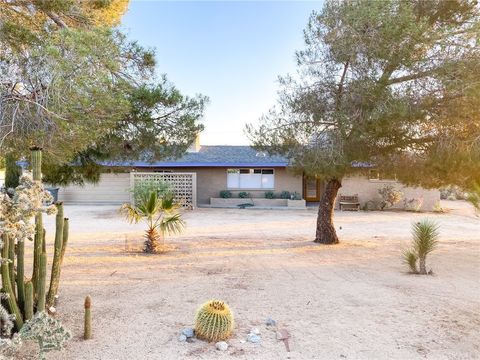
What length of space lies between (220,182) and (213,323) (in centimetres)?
2030

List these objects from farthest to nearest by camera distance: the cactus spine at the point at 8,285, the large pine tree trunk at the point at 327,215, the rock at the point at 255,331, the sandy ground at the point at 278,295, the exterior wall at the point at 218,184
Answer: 1. the exterior wall at the point at 218,184
2. the large pine tree trunk at the point at 327,215
3. the rock at the point at 255,331
4. the sandy ground at the point at 278,295
5. the cactus spine at the point at 8,285

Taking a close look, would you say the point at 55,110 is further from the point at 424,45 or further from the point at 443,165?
the point at 443,165

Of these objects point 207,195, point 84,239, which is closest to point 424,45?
point 84,239

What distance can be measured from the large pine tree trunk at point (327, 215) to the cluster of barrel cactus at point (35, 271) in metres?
8.16

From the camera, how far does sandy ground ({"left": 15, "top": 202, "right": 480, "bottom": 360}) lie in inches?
185

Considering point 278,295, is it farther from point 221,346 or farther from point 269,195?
point 269,195

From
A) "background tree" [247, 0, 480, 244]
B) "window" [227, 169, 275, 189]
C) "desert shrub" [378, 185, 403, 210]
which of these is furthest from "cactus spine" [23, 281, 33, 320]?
"desert shrub" [378, 185, 403, 210]

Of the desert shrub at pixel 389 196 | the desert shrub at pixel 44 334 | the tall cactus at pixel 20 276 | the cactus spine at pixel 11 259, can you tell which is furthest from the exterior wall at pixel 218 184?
the desert shrub at pixel 44 334

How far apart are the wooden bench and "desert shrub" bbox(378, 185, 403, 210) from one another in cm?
148

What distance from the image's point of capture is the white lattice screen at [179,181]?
23.2m

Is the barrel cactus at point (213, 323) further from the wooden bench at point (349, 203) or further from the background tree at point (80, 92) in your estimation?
the wooden bench at point (349, 203)

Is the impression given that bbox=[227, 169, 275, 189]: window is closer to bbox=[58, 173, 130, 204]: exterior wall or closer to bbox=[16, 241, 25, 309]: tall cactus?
bbox=[58, 173, 130, 204]: exterior wall

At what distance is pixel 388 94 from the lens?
803 cm

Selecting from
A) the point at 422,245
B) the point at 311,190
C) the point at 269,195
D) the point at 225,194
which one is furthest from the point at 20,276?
the point at 311,190
